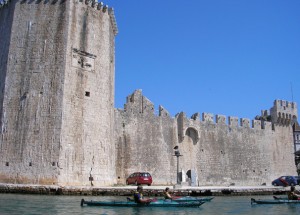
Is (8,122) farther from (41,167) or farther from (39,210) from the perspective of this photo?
(39,210)

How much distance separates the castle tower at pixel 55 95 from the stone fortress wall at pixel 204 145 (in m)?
3.60

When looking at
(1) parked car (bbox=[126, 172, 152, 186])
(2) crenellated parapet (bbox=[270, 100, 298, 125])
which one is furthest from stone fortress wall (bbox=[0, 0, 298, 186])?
(2) crenellated parapet (bbox=[270, 100, 298, 125])

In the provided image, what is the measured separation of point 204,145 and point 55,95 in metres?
13.7

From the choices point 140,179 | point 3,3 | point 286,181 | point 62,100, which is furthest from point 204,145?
point 3,3

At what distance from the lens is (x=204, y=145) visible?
29016 millimetres

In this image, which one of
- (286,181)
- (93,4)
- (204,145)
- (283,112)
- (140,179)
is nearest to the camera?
(93,4)

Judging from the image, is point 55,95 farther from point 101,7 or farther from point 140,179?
point 140,179

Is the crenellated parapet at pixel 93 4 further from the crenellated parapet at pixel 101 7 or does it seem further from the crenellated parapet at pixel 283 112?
the crenellated parapet at pixel 283 112

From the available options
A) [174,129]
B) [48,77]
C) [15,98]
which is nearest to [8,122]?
[15,98]

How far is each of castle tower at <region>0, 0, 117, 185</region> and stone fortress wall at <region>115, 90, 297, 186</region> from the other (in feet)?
11.8

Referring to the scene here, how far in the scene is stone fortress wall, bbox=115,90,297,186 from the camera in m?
24.7

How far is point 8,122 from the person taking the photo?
18859 millimetres

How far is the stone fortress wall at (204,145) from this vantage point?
24672 mm

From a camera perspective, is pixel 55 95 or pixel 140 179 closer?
pixel 55 95
